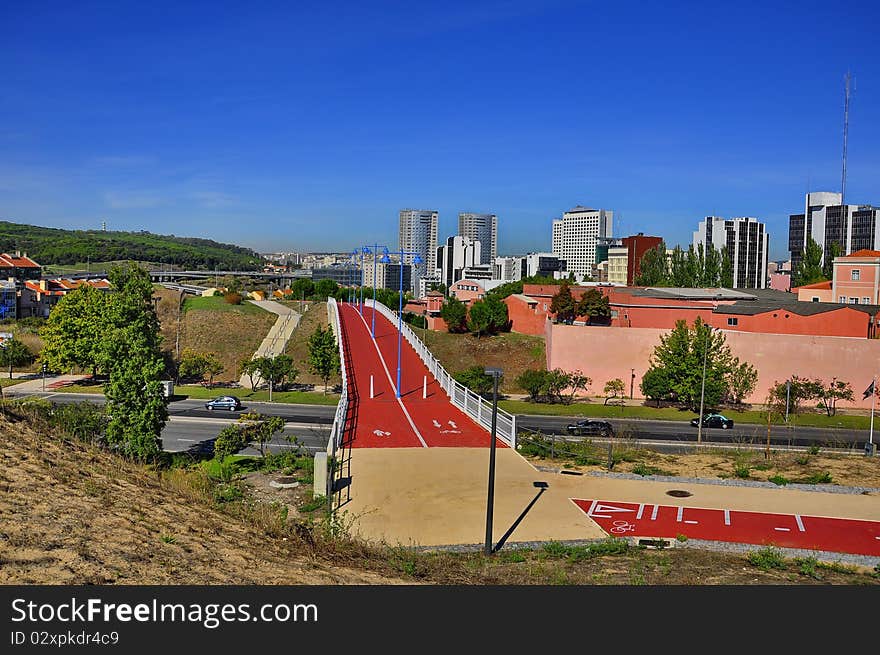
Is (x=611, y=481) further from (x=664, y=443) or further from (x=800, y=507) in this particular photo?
(x=664, y=443)

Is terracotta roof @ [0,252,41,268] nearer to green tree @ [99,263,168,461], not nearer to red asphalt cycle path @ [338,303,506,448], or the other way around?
red asphalt cycle path @ [338,303,506,448]

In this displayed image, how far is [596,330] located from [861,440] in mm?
17296

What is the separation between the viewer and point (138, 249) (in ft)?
642

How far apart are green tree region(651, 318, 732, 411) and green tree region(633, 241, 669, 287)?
39.8 m

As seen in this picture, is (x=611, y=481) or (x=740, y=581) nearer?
(x=740, y=581)

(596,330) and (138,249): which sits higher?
(138,249)

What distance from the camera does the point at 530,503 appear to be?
711 inches

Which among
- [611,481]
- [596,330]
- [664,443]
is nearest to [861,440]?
[664,443]

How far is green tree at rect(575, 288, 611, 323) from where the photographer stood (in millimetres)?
54844

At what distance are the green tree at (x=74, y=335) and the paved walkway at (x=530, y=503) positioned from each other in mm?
28844

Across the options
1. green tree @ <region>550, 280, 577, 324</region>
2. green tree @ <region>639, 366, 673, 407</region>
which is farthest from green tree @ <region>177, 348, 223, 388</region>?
green tree @ <region>639, 366, 673, 407</region>

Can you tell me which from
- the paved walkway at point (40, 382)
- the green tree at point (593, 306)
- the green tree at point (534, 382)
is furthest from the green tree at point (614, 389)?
the paved walkway at point (40, 382)

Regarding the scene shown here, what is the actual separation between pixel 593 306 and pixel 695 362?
13.3 meters

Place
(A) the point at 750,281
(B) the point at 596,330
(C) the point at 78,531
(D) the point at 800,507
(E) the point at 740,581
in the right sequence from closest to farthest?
(C) the point at 78,531 → (E) the point at 740,581 → (D) the point at 800,507 → (B) the point at 596,330 → (A) the point at 750,281
